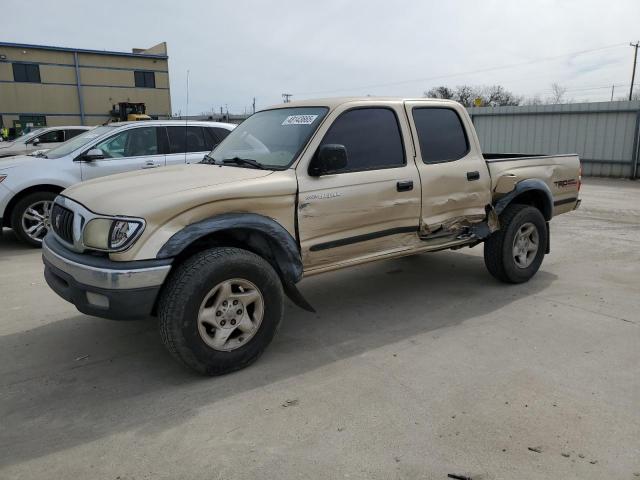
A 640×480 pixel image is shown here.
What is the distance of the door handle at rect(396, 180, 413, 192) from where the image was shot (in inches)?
171

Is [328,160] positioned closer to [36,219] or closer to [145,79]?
[36,219]

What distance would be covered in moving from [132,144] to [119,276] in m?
5.31

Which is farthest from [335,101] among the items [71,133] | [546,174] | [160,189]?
[71,133]

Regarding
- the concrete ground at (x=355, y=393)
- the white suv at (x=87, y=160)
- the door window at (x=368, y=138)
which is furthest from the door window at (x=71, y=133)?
the door window at (x=368, y=138)

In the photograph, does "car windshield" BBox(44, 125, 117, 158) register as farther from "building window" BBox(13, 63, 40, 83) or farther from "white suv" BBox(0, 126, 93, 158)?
"building window" BBox(13, 63, 40, 83)

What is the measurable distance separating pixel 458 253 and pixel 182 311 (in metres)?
4.65

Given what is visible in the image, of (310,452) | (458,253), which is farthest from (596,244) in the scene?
(310,452)

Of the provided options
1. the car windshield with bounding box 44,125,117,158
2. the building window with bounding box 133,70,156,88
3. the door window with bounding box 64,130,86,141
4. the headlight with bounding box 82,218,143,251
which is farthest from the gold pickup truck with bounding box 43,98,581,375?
the building window with bounding box 133,70,156,88

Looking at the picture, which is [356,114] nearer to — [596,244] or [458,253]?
[458,253]

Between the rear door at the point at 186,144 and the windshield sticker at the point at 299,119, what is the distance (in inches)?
158

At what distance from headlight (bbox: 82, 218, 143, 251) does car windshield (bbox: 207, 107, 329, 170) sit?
120cm

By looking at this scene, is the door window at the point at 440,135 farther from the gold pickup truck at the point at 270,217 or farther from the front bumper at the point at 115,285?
the front bumper at the point at 115,285

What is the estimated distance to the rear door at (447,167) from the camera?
4.61 meters

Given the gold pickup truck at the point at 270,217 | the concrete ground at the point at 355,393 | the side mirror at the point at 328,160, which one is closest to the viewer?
the concrete ground at the point at 355,393
